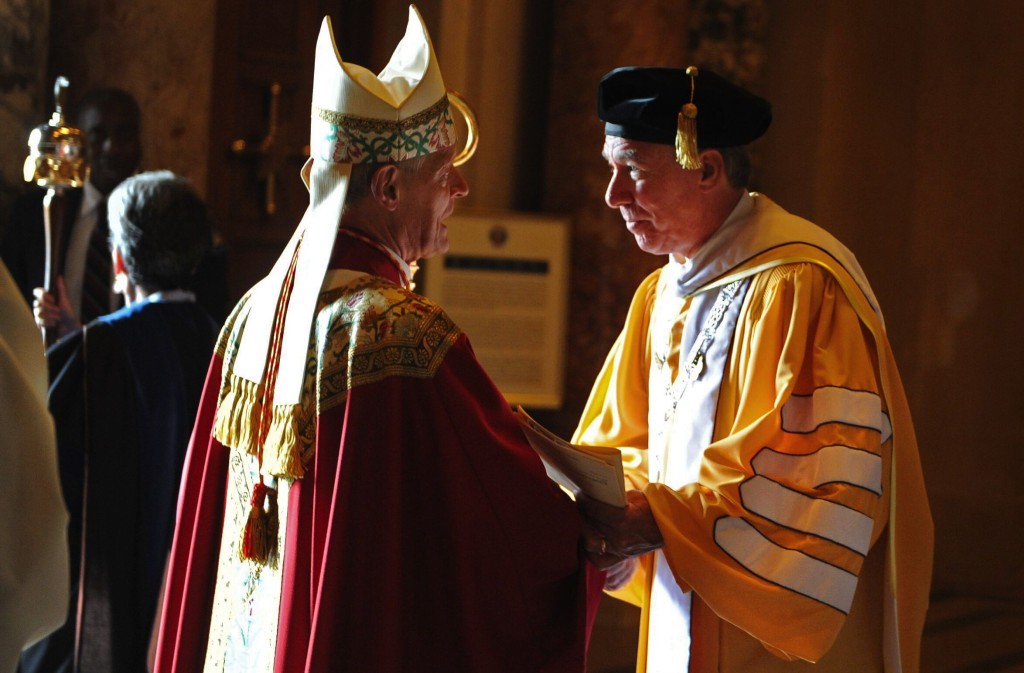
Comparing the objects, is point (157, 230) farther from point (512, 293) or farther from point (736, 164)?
point (512, 293)

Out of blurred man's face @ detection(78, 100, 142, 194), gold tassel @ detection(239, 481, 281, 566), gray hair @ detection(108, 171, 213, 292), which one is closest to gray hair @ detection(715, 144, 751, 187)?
gold tassel @ detection(239, 481, 281, 566)

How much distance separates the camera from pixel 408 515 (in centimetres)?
212

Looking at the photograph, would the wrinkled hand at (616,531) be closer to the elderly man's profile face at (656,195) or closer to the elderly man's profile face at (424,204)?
the elderly man's profile face at (424,204)

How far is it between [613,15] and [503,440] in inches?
156

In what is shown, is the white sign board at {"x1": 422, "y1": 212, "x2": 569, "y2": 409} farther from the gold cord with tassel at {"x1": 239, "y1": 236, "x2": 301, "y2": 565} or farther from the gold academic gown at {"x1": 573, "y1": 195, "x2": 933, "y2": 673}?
the gold cord with tassel at {"x1": 239, "y1": 236, "x2": 301, "y2": 565}

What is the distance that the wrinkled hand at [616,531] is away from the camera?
2.37 metres

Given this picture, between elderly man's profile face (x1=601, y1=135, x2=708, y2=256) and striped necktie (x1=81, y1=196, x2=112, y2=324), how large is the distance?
8.32 ft

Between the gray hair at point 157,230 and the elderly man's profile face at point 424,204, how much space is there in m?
1.49

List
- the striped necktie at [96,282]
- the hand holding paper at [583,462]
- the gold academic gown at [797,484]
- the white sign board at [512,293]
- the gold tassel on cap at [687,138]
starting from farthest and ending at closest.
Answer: the white sign board at [512,293], the striped necktie at [96,282], the gold tassel on cap at [687,138], the gold academic gown at [797,484], the hand holding paper at [583,462]

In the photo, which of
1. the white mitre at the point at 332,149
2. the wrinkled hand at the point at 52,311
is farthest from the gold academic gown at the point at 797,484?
the wrinkled hand at the point at 52,311

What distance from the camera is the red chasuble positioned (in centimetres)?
208

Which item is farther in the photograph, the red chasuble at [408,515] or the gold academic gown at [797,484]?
the gold academic gown at [797,484]

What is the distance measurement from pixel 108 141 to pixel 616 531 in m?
3.37

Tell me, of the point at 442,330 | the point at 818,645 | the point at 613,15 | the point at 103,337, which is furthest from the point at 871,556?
the point at 613,15
